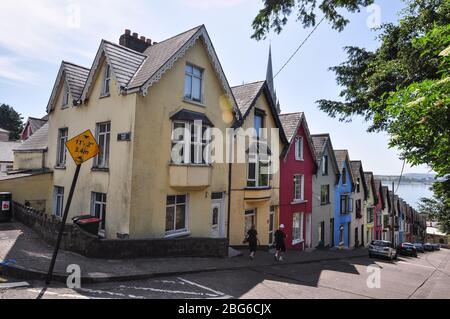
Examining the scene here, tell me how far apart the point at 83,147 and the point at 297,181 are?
691 inches

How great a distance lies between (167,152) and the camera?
43.5 feet

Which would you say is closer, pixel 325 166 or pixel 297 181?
pixel 297 181

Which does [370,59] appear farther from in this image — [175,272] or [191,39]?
[175,272]

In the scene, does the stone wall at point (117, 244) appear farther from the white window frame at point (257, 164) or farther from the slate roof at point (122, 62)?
the slate roof at point (122, 62)

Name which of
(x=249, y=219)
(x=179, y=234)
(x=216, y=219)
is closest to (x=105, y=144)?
(x=179, y=234)

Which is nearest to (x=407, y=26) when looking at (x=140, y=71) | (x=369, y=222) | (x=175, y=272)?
(x=140, y=71)

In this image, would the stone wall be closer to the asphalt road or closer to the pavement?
the pavement

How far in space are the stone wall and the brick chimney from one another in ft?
32.8

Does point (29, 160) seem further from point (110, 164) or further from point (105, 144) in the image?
point (110, 164)

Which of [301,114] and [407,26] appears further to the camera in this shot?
[301,114]

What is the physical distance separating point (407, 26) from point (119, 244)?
1632cm

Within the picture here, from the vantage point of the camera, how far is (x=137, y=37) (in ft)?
56.3

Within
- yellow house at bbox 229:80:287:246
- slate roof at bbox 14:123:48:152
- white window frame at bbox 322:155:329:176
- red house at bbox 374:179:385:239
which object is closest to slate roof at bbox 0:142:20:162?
slate roof at bbox 14:123:48:152

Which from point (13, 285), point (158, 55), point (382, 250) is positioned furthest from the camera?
point (382, 250)
